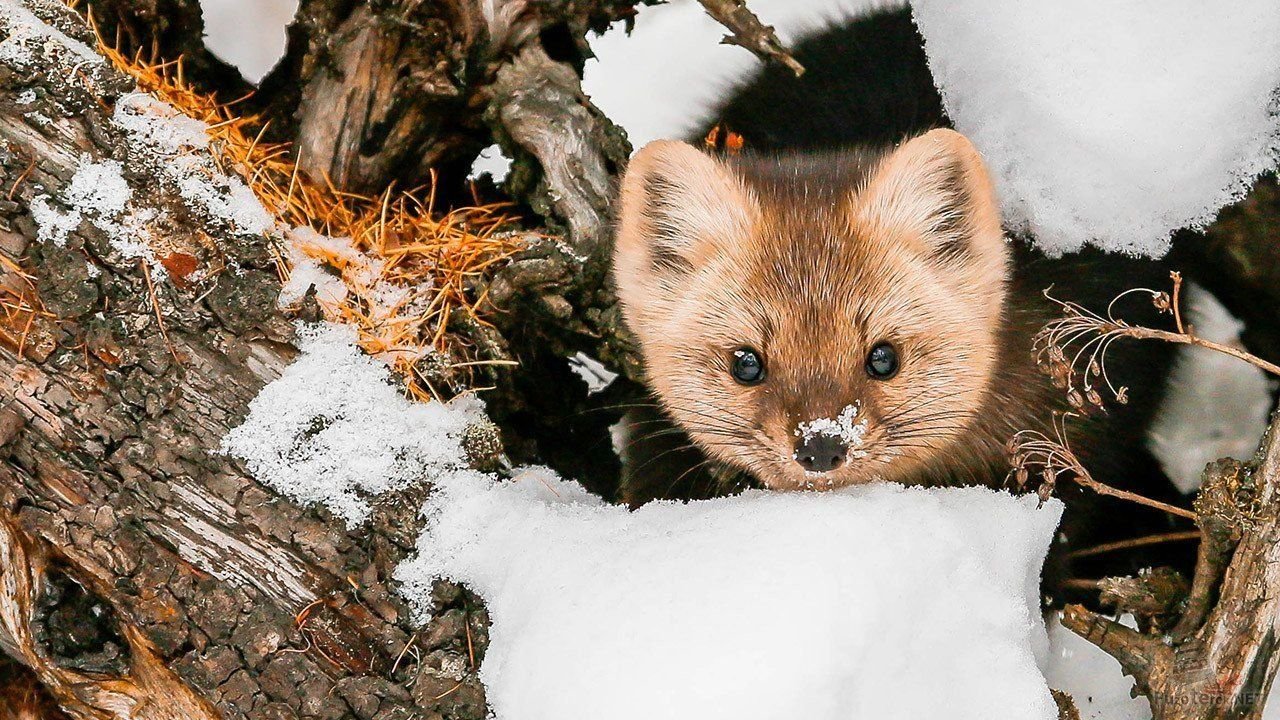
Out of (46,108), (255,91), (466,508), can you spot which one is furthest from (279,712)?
(255,91)

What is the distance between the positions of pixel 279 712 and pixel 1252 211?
8.41 feet

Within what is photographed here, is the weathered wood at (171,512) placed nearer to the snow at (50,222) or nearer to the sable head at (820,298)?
the snow at (50,222)

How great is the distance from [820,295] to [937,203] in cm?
36

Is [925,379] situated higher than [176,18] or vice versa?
[925,379]

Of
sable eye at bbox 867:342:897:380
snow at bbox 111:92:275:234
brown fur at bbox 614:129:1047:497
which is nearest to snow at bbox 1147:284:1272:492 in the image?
brown fur at bbox 614:129:1047:497

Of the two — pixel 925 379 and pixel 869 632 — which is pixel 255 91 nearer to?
pixel 925 379

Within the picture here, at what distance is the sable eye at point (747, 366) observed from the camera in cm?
254

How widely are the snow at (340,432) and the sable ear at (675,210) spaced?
0.61 m

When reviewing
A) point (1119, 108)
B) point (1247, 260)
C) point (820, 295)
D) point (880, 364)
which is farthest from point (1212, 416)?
point (820, 295)

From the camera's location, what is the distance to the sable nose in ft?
7.52

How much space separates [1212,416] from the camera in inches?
152

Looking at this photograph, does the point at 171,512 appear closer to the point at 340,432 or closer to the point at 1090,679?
the point at 340,432

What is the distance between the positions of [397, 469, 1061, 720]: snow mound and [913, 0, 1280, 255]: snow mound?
90 centimetres

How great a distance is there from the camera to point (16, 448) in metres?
2.25
